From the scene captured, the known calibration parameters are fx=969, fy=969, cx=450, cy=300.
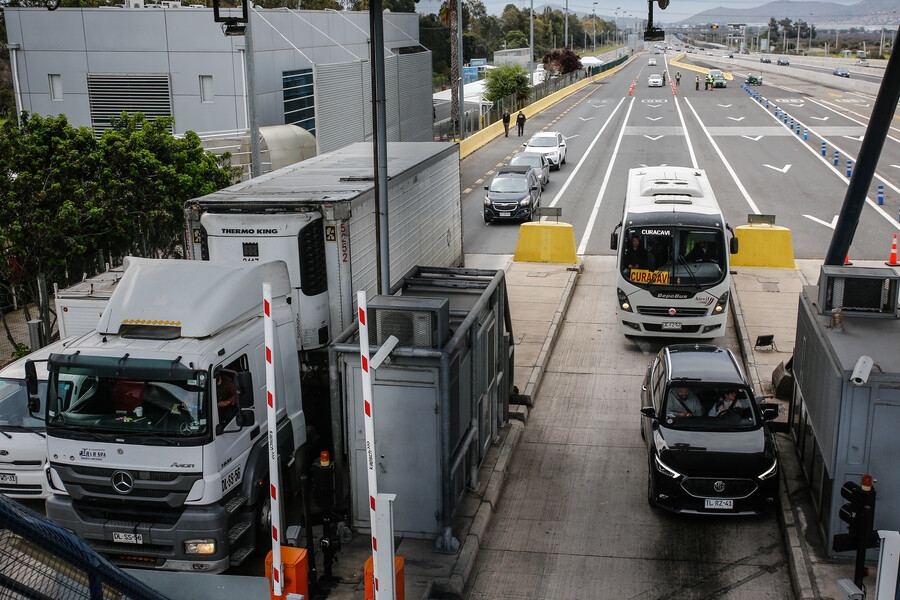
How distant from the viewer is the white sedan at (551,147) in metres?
43.3

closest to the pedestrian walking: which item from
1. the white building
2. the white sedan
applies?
the white sedan

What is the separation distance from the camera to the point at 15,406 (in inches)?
468

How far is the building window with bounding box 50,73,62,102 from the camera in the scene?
3397 centimetres

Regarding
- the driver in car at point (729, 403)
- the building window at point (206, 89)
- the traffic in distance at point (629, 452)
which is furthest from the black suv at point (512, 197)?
the driver in car at point (729, 403)

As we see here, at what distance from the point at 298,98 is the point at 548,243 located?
55.3ft

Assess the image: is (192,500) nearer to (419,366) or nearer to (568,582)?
(419,366)

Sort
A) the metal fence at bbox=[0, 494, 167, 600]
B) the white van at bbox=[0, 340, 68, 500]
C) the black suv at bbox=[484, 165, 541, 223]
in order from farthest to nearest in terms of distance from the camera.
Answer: the black suv at bbox=[484, 165, 541, 223], the white van at bbox=[0, 340, 68, 500], the metal fence at bbox=[0, 494, 167, 600]

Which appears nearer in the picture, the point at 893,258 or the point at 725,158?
the point at 893,258

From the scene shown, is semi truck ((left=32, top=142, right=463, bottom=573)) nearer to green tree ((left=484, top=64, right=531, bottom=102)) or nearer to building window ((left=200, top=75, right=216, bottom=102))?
building window ((left=200, top=75, right=216, bottom=102))

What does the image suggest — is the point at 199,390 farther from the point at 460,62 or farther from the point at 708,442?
the point at 460,62

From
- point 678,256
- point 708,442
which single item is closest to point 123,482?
point 708,442

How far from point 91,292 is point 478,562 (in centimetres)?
720

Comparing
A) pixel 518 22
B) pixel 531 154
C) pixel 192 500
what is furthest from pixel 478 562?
pixel 518 22

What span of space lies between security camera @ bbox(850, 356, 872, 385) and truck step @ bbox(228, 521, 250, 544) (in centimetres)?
622
